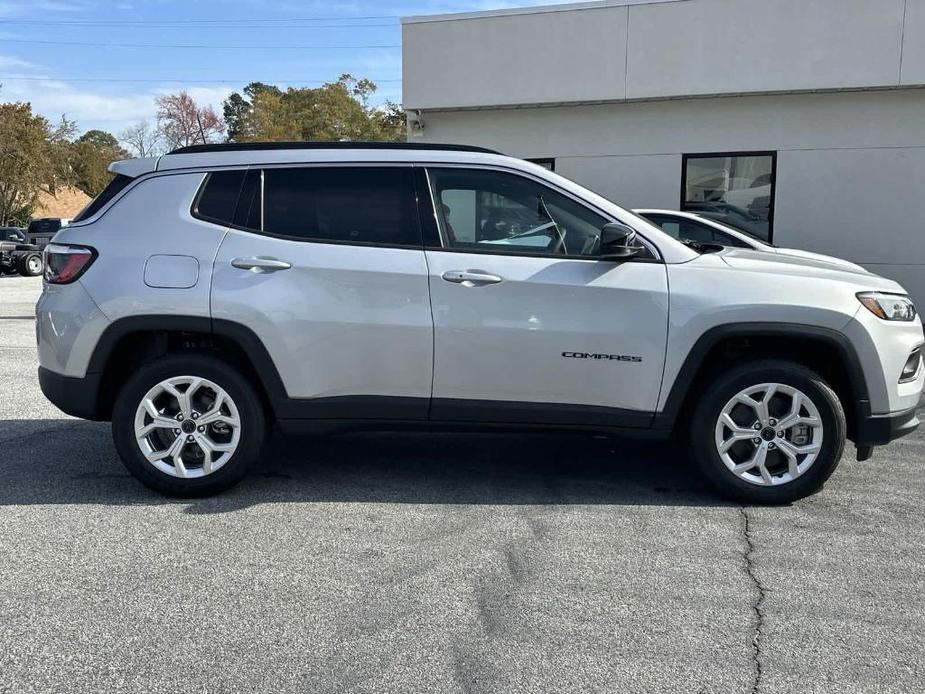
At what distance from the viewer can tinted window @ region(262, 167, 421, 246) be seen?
485cm

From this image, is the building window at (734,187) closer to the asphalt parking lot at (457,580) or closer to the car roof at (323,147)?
the asphalt parking lot at (457,580)

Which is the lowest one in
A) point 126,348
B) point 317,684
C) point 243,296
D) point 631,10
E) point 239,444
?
point 317,684

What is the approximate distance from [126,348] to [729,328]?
11.4ft

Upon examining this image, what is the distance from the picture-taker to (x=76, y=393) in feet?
16.0

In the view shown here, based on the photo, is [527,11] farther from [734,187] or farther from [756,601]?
[756,601]

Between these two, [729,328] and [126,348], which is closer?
[729,328]

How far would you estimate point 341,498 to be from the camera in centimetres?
496

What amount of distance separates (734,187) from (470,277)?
922 centimetres

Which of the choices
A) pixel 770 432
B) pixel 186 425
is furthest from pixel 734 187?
pixel 186 425

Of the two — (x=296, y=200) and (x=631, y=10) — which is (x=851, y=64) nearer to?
(x=631, y=10)

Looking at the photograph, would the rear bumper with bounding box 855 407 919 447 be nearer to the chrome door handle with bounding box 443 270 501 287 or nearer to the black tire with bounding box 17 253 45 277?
the chrome door handle with bounding box 443 270 501 287

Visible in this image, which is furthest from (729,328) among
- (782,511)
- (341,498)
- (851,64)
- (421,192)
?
(851,64)

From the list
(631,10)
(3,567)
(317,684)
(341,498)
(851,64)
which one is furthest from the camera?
(631,10)

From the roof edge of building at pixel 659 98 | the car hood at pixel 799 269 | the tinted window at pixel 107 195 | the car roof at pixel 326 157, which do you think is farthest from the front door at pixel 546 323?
the roof edge of building at pixel 659 98
